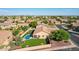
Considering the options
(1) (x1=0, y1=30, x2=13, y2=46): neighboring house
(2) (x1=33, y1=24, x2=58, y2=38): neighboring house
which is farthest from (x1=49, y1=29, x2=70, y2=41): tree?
(1) (x1=0, y1=30, x2=13, y2=46): neighboring house

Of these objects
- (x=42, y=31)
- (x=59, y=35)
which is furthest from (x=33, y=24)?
(x=59, y=35)

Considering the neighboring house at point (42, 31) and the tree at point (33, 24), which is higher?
the tree at point (33, 24)

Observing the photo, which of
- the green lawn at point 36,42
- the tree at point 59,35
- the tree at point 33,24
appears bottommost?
the green lawn at point 36,42

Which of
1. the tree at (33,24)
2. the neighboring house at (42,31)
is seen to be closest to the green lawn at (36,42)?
the neighboring house at (42,31)

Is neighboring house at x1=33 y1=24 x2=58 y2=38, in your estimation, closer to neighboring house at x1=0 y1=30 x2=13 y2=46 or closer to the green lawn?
the green lawn

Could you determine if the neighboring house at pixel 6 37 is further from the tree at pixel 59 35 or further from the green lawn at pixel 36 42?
the tree at pixel 59 35
